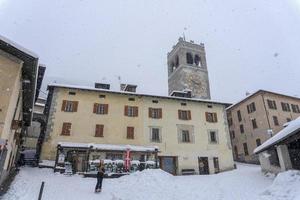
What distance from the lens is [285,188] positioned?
12570mm

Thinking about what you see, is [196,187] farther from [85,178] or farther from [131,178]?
[85,178]

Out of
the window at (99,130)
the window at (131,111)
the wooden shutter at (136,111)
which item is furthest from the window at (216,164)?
the window at (99,130)

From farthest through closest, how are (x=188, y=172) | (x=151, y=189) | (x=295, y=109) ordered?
(x=295, y=109)
(x=188, y=172)
(x=151, y=189)

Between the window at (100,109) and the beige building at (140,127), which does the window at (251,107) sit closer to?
the beige building at (140,127)

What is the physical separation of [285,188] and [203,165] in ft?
51.4

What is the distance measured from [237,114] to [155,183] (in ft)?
86.4

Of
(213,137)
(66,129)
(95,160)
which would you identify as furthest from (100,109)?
(213,137)

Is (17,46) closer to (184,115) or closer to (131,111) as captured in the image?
(131,111)

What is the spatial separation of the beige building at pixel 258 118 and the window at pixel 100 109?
780 inches

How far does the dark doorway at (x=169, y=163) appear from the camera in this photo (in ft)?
87.6

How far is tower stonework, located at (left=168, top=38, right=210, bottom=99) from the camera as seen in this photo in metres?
48.4

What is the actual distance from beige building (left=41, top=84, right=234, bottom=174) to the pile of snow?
36.8 ft

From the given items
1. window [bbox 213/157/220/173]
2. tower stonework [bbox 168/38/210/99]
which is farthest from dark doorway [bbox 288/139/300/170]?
tower stonework [bbox 168/38/210/99]

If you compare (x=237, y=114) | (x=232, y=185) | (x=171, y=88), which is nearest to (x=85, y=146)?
(x=232, y=185)
